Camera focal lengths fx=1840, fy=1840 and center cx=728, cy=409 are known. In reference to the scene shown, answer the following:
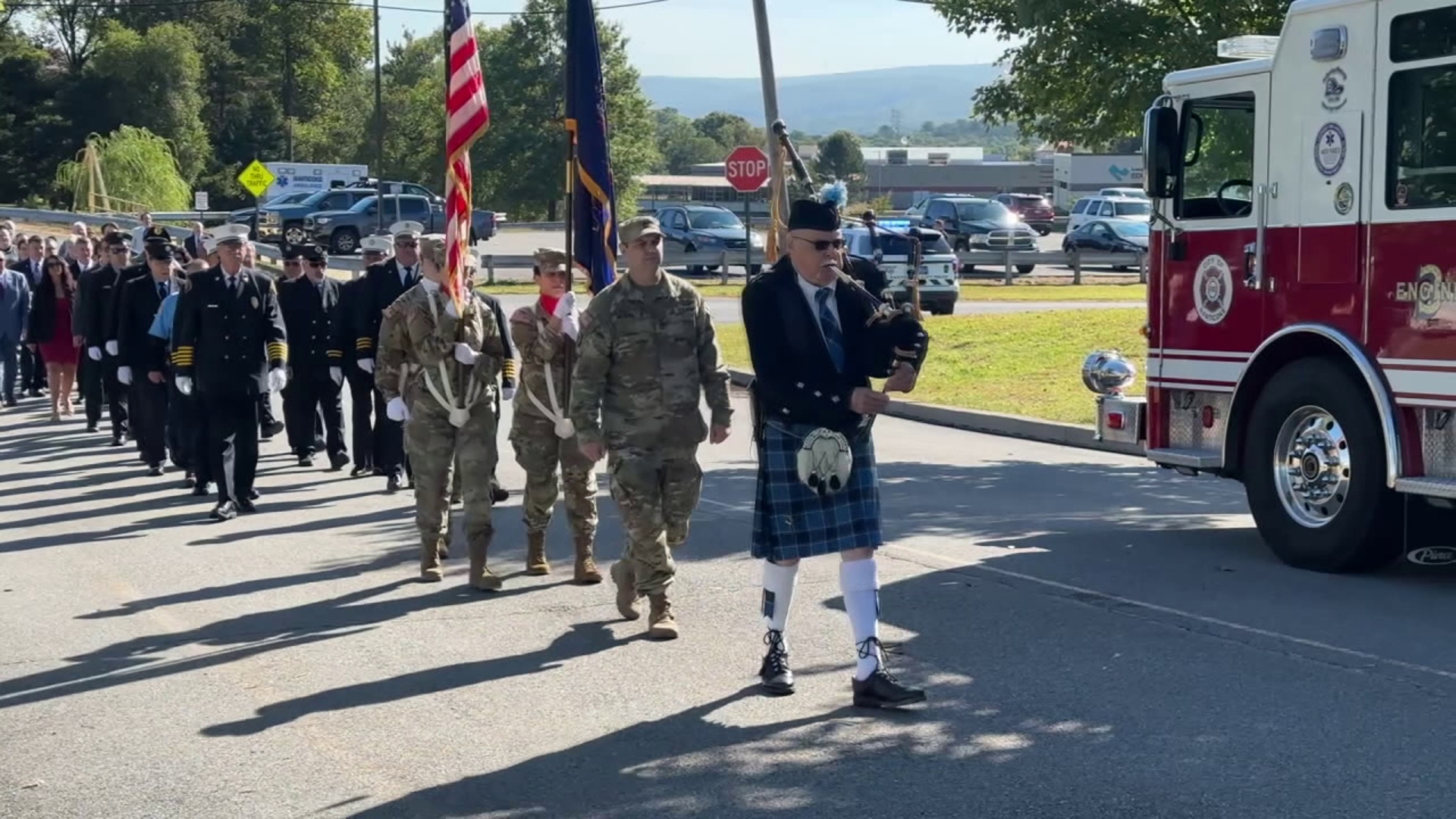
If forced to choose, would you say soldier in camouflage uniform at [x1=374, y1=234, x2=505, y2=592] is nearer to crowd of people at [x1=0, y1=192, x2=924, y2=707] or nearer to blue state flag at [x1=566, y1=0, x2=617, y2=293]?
crowd of people at [x1=0, y1=192, x2=924, y2=707]

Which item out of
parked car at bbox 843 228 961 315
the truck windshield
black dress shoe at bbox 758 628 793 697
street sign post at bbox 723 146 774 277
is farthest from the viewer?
the truck windshield

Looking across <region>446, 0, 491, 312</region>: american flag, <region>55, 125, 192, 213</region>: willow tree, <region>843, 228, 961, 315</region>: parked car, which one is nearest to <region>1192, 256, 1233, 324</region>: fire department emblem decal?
<region>446, 0, 491, 312</region>: american flag

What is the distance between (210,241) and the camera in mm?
14250

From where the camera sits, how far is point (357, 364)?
1449 centimetres

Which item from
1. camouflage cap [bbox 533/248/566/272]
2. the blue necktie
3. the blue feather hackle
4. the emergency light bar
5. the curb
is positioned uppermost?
the emergency light bar

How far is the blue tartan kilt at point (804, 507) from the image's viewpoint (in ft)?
23.5

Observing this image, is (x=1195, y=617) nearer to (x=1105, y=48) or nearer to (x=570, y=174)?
(x=570, y=174)

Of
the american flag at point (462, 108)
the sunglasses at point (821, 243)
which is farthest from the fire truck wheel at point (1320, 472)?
the american flag at point (462, 108)

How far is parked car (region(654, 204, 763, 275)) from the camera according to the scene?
4275 centimetres

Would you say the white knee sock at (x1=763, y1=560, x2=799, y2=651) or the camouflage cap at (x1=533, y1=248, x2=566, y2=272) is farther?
the camouflage cap at (x1=533, y1=248, x2=566, y2=272)

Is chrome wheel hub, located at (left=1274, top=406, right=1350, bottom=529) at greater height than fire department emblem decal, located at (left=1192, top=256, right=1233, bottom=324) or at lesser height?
lesser

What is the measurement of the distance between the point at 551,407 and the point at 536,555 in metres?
0.96

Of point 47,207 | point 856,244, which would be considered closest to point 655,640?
point 856,244

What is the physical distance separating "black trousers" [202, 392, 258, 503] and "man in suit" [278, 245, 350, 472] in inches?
76.8
